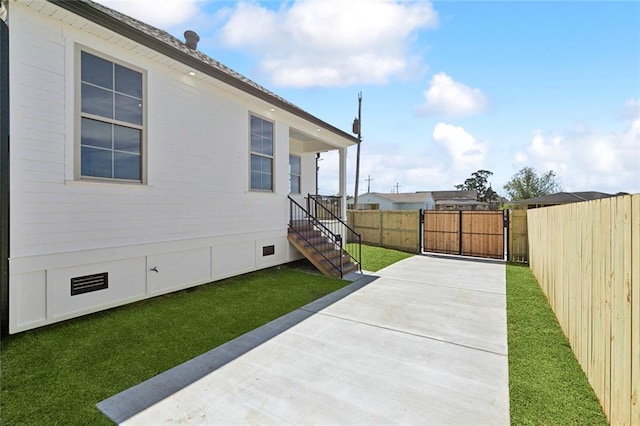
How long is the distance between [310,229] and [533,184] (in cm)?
4090

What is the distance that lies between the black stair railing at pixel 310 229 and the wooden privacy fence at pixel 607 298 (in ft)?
15.3

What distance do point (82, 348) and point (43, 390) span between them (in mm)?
881

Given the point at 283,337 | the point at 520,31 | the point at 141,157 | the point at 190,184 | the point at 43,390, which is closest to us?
the point at 43,390

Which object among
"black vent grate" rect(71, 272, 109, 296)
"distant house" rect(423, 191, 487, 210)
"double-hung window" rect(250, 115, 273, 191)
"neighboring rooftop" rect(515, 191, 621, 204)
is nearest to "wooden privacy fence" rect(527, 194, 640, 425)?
"black vent grate" rect(71, 272, 109, 296)

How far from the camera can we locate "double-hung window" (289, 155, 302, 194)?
10914mm

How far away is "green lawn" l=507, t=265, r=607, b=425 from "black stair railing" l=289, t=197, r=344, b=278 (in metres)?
3.91

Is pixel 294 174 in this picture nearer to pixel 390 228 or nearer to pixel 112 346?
pixel 390 228

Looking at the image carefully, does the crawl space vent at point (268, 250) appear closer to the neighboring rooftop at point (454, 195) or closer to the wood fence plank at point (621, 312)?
the wood fence plank at point (621, 312)

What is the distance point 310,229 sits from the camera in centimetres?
890

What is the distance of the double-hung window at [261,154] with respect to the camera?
7398 mm

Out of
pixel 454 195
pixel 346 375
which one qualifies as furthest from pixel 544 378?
pixel 454 195

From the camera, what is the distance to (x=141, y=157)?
5.04m

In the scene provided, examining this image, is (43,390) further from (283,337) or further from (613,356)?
(613,356)

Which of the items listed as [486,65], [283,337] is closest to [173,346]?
[283,337]
